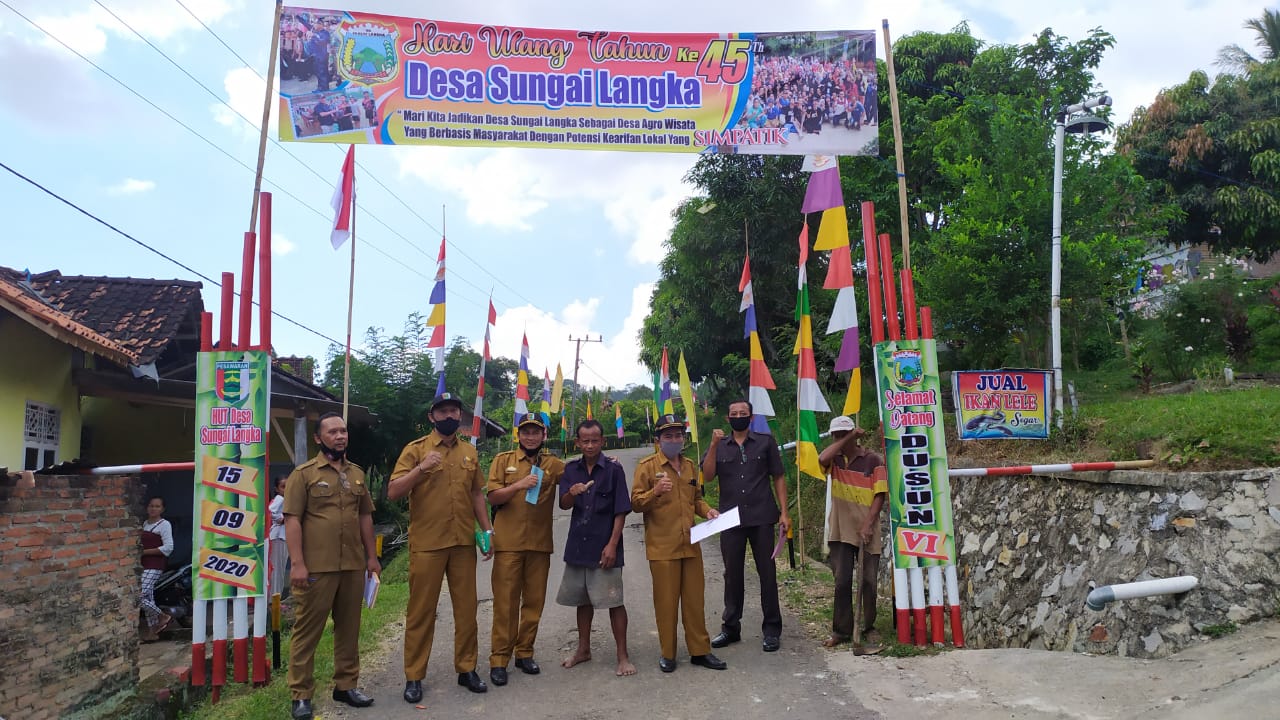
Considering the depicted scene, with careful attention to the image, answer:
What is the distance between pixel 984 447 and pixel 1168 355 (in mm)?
5294

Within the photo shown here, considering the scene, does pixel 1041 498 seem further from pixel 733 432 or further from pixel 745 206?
pixel 745 206

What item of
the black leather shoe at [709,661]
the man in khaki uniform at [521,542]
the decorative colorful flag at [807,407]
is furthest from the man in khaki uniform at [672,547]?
the decorative colorful flag at [807,407]

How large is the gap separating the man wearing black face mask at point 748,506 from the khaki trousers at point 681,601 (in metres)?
0.43

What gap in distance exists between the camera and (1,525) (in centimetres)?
561

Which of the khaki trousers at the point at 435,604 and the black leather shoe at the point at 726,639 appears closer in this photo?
the khaki trousers at the point at 435,604

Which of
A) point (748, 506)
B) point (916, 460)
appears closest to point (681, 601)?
point (748, 506)

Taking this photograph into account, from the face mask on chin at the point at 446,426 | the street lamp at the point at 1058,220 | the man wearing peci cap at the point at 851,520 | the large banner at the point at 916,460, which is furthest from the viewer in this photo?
the street lamp at the point at 1058,220

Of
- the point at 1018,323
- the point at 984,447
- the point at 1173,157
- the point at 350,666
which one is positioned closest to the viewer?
the point at 350,666

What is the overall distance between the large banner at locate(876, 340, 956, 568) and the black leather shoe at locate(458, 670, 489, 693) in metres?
3.09

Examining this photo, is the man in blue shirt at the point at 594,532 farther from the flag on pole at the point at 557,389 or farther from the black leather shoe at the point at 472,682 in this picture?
the flag on pole at the point at 557,389

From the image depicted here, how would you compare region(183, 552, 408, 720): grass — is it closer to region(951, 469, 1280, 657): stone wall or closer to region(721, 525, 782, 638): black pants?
region(721, 525, 782, 638): black pants

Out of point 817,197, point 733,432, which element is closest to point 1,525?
point 733,432

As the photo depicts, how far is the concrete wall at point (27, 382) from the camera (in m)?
8.32

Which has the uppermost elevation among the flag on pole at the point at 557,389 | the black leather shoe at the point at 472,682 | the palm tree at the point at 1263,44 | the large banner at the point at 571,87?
the palm tree at the point at 1263,44
